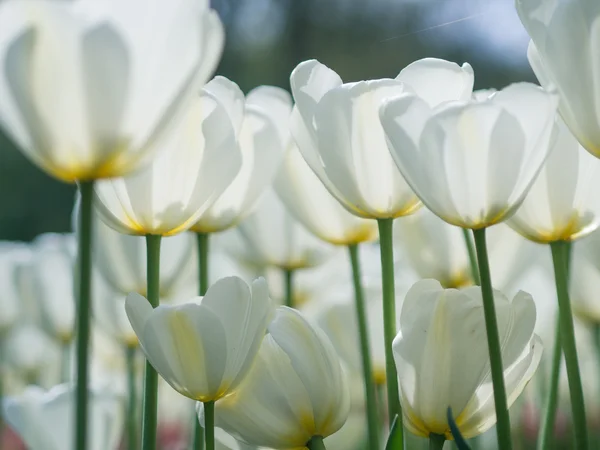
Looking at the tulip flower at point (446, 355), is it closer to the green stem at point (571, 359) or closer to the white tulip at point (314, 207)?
the green stem at point (571, 359)

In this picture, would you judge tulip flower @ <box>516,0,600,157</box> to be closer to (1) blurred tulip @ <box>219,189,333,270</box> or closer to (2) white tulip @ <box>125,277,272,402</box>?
(2) white tulip @ <box>125,277,272,402</box>

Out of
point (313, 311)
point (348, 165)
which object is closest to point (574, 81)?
point (348, 165)

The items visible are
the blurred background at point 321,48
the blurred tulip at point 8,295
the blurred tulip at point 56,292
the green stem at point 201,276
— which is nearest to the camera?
the green stem at point 201,276

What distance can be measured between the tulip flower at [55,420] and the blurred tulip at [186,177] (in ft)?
0.59

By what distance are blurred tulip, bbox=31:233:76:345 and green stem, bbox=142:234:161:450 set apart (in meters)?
0.54

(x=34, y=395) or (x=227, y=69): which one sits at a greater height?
(x=227, y=69)

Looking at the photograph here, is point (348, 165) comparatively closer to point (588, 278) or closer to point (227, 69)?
point (588, 278)

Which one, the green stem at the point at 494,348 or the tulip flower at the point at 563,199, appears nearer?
the green stem at the point at 494,348

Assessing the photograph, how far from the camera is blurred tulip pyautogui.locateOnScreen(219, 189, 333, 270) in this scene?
31.8 inches

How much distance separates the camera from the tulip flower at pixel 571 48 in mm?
478

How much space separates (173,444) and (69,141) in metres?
1.12

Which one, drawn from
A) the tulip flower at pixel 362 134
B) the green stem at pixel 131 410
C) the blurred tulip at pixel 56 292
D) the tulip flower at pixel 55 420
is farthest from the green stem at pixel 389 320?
the blurred tulip at pixel 56 292

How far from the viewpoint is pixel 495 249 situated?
2.42 ft

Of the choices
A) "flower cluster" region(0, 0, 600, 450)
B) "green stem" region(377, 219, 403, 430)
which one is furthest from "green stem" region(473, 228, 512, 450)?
"green stem" region(377, 219, 403, 430)
